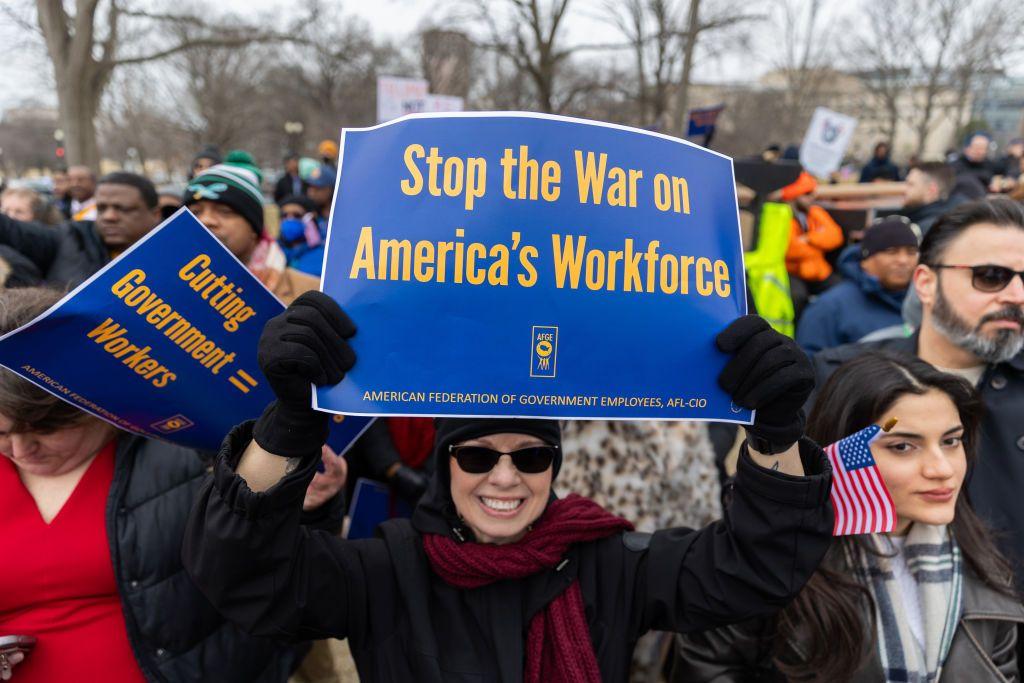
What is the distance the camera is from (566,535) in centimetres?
167

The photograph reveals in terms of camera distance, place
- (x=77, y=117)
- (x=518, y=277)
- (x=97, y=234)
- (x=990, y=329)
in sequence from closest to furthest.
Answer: (x=518, y=277)
(x=990, y=329)
(x=97, y=234)
(x=77, y=117)

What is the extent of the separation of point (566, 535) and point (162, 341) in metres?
1.08

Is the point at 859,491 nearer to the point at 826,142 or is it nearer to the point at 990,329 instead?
the point at 990,329

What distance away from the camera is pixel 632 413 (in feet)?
4.68

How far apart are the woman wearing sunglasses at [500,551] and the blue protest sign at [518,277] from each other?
0.30 feet

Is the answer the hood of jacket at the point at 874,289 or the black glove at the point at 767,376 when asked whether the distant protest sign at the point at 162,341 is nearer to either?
the black glove at the point at 767,376

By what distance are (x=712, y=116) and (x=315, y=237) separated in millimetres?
4131

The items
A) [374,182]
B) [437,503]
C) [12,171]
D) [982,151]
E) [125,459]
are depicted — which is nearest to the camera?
[374,182]

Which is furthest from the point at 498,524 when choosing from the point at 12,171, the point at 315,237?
the point at 12,171

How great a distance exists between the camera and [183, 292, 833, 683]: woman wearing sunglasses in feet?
4.60

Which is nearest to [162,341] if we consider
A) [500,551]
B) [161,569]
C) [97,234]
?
[161,569]

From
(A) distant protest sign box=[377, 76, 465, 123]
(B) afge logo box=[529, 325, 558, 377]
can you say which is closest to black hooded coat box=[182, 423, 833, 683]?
(B) afge logo box=[529, 325, 558, 377]

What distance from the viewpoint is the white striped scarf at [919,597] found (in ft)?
6.00

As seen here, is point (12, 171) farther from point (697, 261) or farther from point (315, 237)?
point (697, 261)
